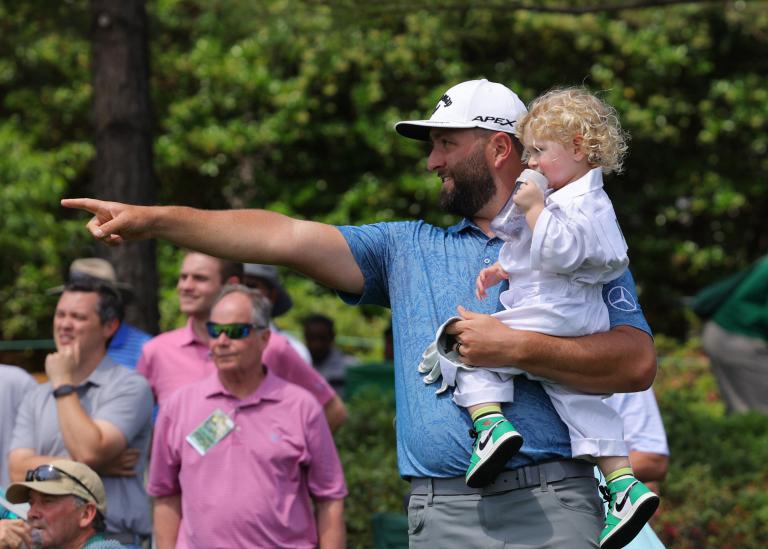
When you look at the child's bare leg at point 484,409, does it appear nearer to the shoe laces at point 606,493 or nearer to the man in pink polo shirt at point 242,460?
the shoe laces at point 606,493

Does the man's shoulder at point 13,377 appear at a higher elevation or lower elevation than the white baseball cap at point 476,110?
lower

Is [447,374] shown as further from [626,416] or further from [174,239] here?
[626,416]

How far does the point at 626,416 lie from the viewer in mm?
5633

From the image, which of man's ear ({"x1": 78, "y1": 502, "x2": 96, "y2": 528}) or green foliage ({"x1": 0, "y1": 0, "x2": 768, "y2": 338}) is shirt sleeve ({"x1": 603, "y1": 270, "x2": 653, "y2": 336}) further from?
green foliage ({"x1": 0, "y1": 0, "x2": 768, "y2": 338})

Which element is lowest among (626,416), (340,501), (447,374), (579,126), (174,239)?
(340,501)

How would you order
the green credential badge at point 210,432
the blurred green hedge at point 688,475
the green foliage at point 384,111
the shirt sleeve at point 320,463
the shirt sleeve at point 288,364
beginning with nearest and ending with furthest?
the green credential badge at point 210,432 < the shirt sleeve at point 320,463 < the shirt sleeve at point 288,364 < the blurred green hedge at point 688,475 < the green foliage at point 384,111

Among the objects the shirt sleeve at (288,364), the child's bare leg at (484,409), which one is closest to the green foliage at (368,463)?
the shirt sleeve at (288,364)

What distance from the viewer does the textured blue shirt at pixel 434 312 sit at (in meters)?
3.72

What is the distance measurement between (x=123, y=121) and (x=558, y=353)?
5.74 m

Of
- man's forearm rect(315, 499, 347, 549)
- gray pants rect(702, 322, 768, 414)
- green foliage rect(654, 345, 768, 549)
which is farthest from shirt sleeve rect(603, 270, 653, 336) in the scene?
gray pants rect(702, 322, 768, 414)

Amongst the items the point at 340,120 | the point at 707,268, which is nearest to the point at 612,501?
the point at 340,120

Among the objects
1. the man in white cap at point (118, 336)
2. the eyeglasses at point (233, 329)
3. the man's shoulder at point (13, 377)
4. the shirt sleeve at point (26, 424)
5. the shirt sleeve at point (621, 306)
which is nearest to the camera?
the shirt sleeve at point (621, 306)

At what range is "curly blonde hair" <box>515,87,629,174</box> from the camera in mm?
3688

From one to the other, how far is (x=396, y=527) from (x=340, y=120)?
11397mm
